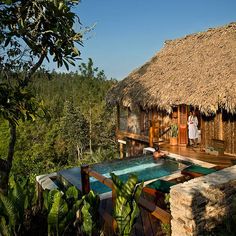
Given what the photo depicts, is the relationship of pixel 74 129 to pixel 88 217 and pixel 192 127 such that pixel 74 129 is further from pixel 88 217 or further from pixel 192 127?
pixel 88 217

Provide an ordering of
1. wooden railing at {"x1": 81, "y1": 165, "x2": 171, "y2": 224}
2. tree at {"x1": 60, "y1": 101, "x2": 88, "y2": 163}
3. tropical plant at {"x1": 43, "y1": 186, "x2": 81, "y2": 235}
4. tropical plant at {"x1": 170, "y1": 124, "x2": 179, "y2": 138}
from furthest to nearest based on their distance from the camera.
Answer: tree at {"x1": 60, "y1": 101, "x2": 88, "y2": 163}
tropical plant at {"x1": 170, "y1": 124, "x2": 179, "y2": 138}
tropical plant at {"x1": 43, "y1": 186, "x2": 81, "y2": 235}
wooden railing at {"x1": 81, "y1": 165, "x2": 171, "y2": 224}

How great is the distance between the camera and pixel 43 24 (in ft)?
13.6

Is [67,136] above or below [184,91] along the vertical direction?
below

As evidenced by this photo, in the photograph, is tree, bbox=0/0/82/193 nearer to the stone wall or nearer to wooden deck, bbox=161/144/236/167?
the stone wall

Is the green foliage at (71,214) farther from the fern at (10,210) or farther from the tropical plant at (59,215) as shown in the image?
the fern at (10,210)

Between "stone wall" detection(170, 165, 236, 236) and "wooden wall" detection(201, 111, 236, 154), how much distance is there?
17.6 ft

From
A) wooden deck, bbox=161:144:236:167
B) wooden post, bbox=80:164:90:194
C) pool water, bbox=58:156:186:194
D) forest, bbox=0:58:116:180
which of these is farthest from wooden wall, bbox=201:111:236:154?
forest, bbox=0:58:116:180

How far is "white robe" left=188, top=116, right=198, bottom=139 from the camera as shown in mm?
11195

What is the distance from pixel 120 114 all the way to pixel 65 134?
541 inches

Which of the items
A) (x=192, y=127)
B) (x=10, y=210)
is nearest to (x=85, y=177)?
(x=10, y=210)

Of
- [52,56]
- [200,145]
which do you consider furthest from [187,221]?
[200,145]

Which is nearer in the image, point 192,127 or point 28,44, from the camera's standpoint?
point 28,44

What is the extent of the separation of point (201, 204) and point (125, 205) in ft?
4.45

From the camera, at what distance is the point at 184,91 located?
11.1 metres
